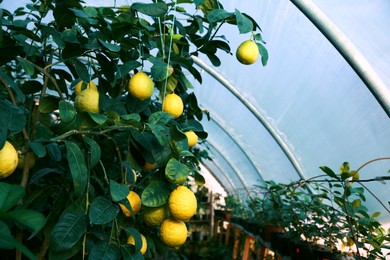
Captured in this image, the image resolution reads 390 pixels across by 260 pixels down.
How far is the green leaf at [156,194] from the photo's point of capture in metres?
1.04

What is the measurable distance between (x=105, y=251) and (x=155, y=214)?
0.55ft

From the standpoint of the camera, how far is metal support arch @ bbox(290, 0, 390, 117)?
253 centimetres

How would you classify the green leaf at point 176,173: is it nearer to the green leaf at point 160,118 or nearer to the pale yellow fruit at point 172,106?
the green leaf at point 160,118

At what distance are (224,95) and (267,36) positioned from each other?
5.92ft

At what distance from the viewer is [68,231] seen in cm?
97

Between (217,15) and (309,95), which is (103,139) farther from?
(309,95)

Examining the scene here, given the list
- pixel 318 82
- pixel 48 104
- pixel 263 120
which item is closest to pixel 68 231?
pixel 48 104

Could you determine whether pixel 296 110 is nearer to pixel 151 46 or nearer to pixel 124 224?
pixel 151 46

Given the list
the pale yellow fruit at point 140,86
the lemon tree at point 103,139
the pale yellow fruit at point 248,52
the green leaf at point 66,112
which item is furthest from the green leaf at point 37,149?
the pale yellow fruit at point 248,52

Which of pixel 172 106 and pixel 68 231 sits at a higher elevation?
pixel 172 106

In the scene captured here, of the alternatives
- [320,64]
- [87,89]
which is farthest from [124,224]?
[320,64]

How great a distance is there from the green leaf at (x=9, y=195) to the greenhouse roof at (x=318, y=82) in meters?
2.21

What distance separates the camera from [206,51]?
5.08 ft

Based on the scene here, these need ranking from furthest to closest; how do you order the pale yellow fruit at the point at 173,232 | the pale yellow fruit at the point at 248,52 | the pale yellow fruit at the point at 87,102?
the pale yellow fruit at the point at 248,52
the pale yellow fruit at the point at 87,102
the pale yellow fruit at the point at 173,232
